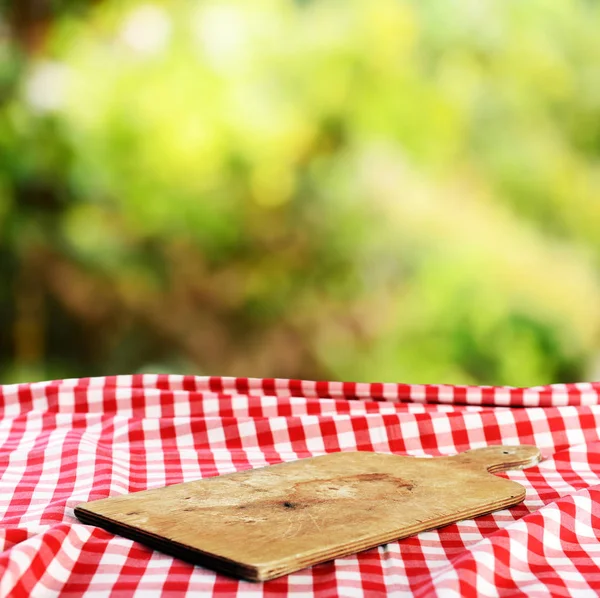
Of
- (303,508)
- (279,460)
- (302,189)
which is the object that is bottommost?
(302,189)

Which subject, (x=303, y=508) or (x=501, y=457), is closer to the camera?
(x=303, y=508)

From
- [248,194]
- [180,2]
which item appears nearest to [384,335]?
[248,194]

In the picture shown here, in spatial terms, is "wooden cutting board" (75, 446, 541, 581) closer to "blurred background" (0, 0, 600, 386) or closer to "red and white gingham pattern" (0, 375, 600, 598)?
"red and white gingham pattern" (0, 375, 600, 598)

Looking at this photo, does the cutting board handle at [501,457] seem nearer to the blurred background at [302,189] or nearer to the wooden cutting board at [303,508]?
the wooden cutting board at [303,508]

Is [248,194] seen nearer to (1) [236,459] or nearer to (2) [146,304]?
(2) [146,304]

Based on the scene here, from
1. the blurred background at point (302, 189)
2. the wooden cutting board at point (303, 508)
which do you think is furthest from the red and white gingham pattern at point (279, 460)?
the blurred background at point (302, 189)

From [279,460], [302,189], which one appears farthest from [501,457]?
[302,189]

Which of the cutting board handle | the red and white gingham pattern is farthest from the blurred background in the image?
the cutting board handle

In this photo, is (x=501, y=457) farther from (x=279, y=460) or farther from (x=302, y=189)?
(x=302, y=189)
